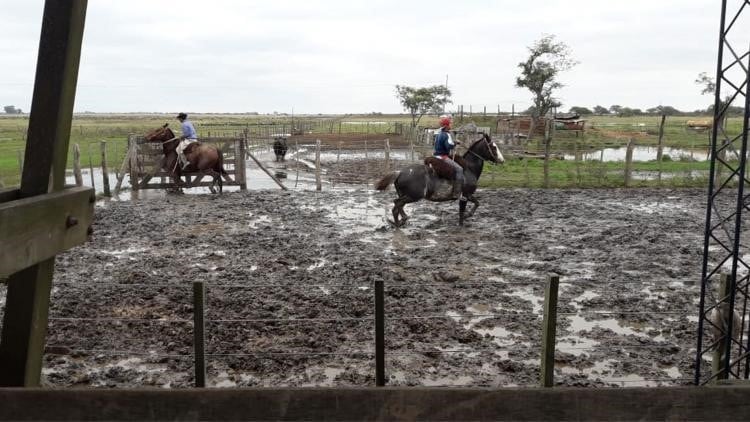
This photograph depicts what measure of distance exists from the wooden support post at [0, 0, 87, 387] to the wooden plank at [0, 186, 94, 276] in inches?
3.1

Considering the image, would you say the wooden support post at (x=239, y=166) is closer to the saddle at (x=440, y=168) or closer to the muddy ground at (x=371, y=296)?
the muddy ground at (x=371, y=296)

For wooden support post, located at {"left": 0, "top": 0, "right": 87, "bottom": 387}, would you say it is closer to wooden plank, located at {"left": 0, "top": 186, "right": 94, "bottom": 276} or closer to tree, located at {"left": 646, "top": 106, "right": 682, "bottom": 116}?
wooden plank, located at {"left": 0, "top": 186, "right": 94, "bottom": 276}

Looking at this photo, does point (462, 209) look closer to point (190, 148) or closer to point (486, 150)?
point (486, 150)

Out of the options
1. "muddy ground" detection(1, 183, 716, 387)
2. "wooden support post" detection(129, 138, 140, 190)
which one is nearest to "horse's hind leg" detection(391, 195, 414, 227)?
"muddy ground" detection(1, 183, 716, 387)

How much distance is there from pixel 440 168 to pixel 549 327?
7589mm

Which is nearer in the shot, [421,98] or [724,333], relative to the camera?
[724,333]

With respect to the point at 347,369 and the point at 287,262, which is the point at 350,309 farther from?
the point at 287,262

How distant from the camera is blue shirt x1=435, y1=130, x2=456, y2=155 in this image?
11.4m

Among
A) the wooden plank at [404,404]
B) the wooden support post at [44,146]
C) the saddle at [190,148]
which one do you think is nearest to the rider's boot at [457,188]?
the saddle at [190,148]

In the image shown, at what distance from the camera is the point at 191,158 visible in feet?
53.0

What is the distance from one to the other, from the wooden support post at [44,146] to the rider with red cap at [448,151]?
31.8 feet

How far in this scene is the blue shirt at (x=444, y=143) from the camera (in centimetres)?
1141

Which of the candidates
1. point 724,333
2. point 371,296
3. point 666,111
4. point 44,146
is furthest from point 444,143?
point 666,111

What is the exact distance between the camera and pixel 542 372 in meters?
4.35
